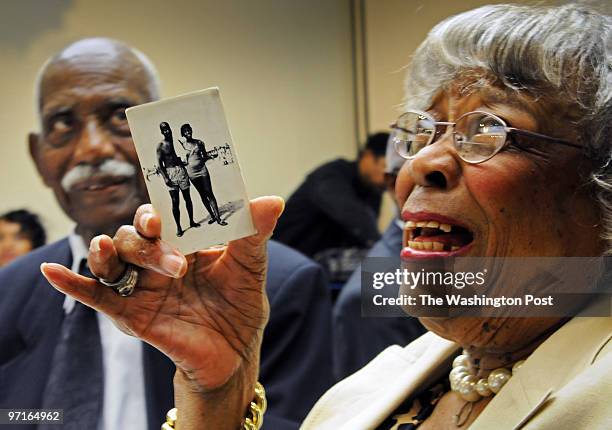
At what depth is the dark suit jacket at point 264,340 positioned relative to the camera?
1.25 m

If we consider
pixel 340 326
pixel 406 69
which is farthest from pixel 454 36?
pixel 340 326

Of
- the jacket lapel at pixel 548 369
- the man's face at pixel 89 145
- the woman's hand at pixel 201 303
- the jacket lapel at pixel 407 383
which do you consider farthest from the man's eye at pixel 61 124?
the jacket lapel at pixel 548 369

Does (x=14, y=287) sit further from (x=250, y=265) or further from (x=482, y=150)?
(x=482, y=150)

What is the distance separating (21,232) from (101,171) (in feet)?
0.63

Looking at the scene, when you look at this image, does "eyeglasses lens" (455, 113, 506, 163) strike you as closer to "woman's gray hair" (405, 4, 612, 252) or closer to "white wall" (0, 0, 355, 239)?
"woman's gray hair" (405, 4, 612, 252)

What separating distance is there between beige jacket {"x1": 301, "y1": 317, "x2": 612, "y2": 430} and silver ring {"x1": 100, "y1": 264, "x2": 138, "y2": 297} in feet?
1.33

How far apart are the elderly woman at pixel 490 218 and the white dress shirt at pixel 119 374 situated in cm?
10

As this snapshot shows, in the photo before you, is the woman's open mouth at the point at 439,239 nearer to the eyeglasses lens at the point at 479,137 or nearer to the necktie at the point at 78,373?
the eyeglasses lens at the point at 479,137

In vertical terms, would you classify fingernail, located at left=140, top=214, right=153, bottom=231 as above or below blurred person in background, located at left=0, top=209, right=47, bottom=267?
above

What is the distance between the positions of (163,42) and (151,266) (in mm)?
487

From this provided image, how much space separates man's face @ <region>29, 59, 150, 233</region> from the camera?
1.27 m

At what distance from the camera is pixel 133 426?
124 cm

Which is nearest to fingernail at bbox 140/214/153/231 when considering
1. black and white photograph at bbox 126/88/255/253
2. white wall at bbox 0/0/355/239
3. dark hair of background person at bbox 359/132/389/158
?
black and white photograph at bbox 126/88/255/253

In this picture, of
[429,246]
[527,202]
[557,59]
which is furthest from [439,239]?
[557,59]
